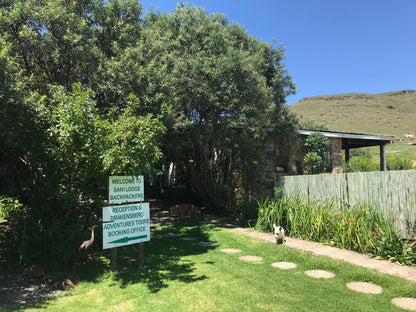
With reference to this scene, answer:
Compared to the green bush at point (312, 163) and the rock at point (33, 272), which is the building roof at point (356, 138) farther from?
the rock at point (33, 272)

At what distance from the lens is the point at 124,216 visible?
516cm

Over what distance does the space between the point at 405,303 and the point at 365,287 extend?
0.61 m

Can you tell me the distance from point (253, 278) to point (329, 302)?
4.14ft

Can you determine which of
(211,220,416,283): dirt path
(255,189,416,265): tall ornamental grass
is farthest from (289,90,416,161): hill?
(211,220,416,283): dirt path

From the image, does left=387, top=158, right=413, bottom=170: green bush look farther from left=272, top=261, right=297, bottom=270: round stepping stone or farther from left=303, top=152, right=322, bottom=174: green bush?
left=272, top=261, right=297, bottom=270: round stepping stone

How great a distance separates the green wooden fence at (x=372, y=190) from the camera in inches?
216

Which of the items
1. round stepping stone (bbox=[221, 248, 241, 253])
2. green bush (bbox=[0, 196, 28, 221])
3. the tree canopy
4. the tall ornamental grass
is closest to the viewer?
the tree canopy

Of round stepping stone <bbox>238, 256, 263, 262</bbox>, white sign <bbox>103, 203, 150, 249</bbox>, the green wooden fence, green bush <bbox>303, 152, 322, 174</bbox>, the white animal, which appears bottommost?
round stepping stone <bbox>238, 256, 263, 262</bbox>

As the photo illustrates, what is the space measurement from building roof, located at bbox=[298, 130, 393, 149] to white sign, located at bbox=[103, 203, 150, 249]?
11182 mm

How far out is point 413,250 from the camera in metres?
5.06

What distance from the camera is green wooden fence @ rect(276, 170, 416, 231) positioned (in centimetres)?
548

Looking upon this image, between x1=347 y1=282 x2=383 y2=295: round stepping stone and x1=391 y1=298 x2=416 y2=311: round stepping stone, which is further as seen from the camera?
x1=347 y1=282 x2=383 y2=295: round stepping stone

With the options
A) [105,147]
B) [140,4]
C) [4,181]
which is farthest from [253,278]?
[140,4]

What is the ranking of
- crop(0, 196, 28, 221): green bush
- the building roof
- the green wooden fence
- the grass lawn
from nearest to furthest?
1. the grass lawn
2. the green wooden fence
3. crop(0, 196, 28, 221): green bush
4. the building roof
